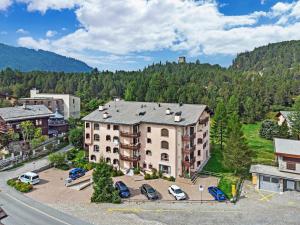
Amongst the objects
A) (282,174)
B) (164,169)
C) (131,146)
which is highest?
(131,146)

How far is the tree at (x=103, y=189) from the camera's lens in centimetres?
4274

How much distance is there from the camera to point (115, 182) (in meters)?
51.3

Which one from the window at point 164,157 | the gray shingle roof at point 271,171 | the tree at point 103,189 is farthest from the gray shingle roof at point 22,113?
the gray shingle roof at point 271,171

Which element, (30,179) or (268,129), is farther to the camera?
(268,129)

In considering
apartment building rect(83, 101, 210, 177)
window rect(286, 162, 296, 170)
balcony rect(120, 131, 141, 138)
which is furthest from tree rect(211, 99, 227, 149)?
window rect(286, 162, 296, 170)

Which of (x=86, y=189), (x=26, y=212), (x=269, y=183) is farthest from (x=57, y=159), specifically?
(x=269, y=183)

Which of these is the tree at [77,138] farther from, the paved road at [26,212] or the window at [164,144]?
the window at [164,144]

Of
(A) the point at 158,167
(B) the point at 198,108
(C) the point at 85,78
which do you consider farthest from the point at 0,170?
(C) the point at 85,78

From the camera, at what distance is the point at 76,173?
54281mm

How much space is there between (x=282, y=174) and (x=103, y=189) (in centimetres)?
2913

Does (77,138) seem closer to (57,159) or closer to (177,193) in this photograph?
(57,159)

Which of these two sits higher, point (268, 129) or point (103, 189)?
point (268, 129)

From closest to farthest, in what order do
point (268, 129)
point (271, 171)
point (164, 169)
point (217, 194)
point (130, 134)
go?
point (217, 194) → point (271, 171) → point (164, 169) → point (130, 134) → point (268, 129)

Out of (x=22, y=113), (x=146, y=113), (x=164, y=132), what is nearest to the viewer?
(x=164, y=132)
